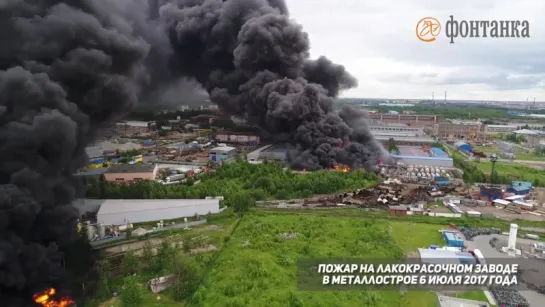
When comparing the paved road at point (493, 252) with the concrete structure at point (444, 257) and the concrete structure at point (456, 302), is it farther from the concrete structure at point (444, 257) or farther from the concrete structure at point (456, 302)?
the concrete structure at point (456, 302)

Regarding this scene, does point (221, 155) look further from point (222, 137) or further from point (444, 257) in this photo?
point (444, 257)

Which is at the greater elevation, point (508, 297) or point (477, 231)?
point (477, 231)

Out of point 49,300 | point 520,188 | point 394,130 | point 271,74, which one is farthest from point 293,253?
point 394,130

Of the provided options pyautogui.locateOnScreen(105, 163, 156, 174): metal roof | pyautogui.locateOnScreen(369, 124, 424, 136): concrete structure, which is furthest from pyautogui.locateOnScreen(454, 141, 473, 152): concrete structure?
pyautogui.locateOnScreen(105, 163, 156, 174): metal roof

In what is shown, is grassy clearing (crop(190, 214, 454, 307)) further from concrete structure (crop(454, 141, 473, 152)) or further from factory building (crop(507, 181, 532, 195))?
concrete structure (crop(454, 141, 473, 152))

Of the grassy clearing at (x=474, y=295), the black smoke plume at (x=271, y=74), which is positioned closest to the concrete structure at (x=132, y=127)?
the black smoke plume at (x=271, y=74)

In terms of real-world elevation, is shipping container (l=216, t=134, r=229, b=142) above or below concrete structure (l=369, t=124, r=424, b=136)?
above

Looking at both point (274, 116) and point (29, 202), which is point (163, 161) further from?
point (29, 202)
